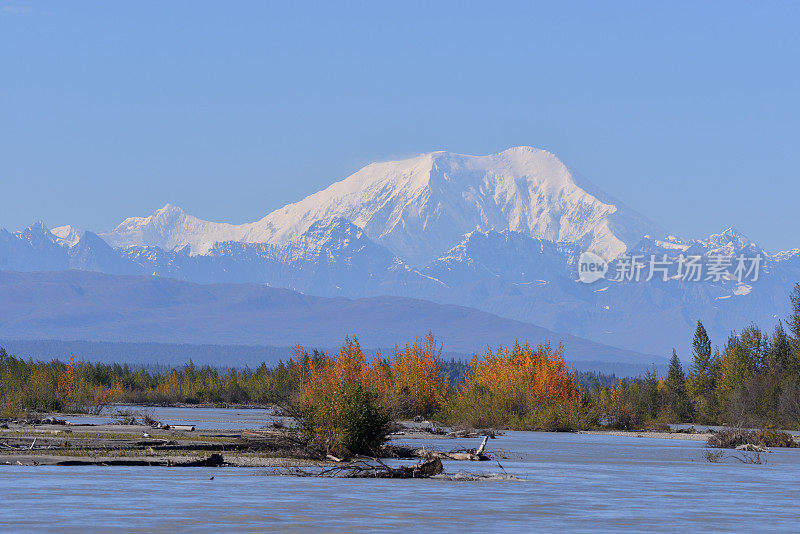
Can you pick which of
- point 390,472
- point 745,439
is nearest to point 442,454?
point 390,472

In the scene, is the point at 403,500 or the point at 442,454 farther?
the point at 442,454

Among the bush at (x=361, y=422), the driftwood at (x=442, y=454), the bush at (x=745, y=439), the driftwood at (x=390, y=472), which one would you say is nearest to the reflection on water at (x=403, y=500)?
the driftwood at (x=442, y=454)

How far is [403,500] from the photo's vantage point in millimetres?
35781

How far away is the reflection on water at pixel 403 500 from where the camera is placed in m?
30.2

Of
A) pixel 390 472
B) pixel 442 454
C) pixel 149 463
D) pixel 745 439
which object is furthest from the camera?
pixel 745 439

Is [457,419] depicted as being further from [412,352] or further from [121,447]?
[121,447]

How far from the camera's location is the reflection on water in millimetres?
30219

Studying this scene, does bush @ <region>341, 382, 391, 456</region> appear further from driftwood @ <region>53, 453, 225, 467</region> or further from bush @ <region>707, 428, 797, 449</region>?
bush @ <region>707, 428, 797, 449</region>

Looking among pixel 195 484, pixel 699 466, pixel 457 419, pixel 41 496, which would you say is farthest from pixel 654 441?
pixel 41 496

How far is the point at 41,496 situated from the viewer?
3394 centimetres

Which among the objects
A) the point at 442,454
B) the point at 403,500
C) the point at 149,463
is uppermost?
the point at 442,454

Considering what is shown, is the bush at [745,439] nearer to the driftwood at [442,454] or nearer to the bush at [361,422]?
the driftwood at [442,454]

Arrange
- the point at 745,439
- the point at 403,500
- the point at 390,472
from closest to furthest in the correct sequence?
1. the point at 403,500
2. the point at 390,472
3. the point at 745,439

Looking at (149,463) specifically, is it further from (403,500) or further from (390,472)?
(403,500)
